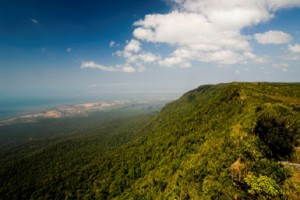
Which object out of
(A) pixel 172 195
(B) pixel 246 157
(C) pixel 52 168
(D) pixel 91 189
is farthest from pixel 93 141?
(B) pixel 246 157

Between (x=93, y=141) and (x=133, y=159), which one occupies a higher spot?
(x=133, y=159)

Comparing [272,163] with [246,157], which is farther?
[246,157]

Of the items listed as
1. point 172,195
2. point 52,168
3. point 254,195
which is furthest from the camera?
point 52,168

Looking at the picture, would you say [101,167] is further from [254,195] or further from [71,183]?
[254,195]

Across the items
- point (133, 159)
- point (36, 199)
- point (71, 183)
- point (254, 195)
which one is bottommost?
point (36, 199)

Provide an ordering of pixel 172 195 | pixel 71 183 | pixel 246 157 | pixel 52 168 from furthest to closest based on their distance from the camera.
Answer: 1. pixel 52 168
2. pixel 71 183
3. pixel 172 195
4. pixel 246 157

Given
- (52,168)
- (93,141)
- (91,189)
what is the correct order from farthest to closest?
(93,141) → (52,168) → (91,189)

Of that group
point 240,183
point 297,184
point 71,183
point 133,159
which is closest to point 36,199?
point 71,183

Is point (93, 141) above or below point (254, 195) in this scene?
below

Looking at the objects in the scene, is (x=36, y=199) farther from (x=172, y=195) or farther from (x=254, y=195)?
(x=254, y=195)
